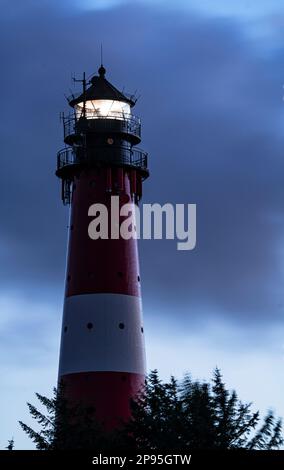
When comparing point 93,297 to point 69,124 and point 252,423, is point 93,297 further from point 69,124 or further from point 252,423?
point 252,423

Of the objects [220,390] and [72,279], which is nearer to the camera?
[220,390]

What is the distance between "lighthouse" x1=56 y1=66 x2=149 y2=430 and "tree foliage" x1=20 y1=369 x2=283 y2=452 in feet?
32.4

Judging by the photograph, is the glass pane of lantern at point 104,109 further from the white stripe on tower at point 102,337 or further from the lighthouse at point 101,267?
the white stripe on tower at point 102,337

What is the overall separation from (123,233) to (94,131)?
5941 mm

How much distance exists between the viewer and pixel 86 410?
9775 centimetres

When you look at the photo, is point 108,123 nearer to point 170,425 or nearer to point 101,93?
point 101,93

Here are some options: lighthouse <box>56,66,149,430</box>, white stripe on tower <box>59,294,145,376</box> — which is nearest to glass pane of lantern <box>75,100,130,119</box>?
lighthouse <box>56,66,149,430</box>

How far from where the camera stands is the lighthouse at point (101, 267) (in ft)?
331

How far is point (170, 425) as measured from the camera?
82500 mm

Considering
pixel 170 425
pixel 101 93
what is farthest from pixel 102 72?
pixel 170 425

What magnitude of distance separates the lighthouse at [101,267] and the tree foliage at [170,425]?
32.4 ft

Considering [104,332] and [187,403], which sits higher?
[104,332]

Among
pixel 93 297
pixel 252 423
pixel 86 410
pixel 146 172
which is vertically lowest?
pixel 252 423

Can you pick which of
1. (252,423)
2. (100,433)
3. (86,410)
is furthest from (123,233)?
(252,423)
